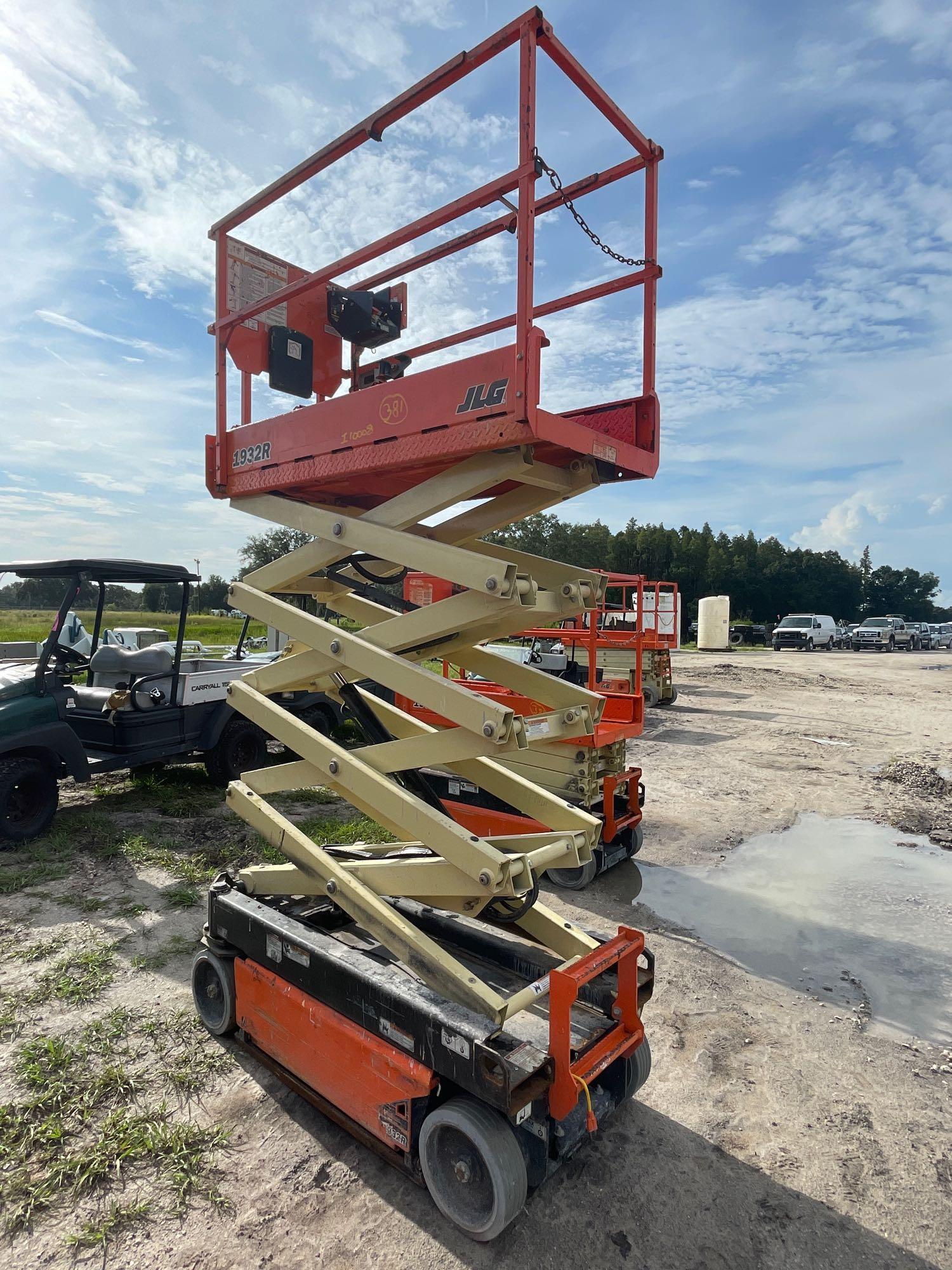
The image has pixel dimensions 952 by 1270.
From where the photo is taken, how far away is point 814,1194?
264 cm

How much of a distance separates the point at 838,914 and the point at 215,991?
4.36m

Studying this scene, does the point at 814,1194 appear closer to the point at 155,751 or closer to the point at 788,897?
the point at 788,897

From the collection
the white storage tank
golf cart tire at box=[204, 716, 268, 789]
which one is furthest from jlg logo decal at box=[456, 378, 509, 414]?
the white storage tank

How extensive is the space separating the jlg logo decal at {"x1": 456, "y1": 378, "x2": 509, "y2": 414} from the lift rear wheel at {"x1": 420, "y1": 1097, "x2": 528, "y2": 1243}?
239 cm

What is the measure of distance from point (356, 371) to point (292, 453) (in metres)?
1.08

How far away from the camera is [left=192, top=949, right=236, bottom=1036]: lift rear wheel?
11.1 ft

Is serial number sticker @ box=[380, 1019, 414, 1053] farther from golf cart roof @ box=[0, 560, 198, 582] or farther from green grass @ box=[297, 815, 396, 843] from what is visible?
golf cart roof @ box=[0, 560, 198, 582]

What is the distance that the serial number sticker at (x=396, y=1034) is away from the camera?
251cm

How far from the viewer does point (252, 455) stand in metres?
3.40

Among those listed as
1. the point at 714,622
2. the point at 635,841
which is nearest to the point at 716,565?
the point at 714,622

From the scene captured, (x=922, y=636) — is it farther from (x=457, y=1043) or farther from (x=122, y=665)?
(x=457, y=1043)

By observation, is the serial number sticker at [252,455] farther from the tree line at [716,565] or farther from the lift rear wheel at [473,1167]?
the tree line at [716,565]

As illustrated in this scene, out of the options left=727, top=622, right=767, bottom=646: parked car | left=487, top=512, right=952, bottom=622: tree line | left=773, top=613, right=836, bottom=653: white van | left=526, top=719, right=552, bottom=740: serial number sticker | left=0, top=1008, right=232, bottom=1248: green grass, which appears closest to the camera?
left=0, top=1008, right=232, bottom=1248: green grass

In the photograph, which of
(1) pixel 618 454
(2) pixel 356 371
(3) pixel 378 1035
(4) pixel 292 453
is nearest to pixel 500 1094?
(3) pixel 378 1035
